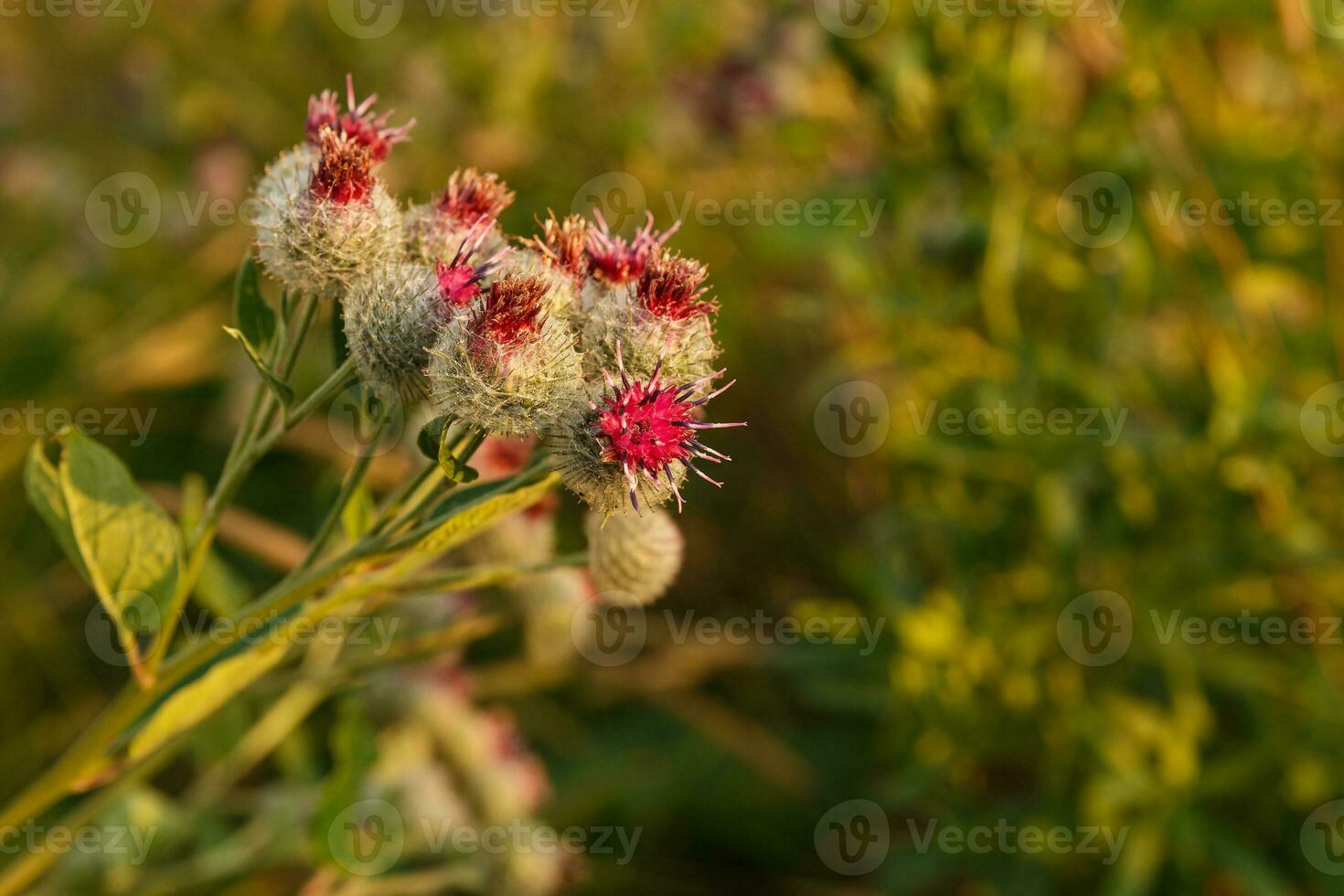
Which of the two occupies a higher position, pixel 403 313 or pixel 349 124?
pixel 349 124

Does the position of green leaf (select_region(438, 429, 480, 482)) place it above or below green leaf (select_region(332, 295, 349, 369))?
below

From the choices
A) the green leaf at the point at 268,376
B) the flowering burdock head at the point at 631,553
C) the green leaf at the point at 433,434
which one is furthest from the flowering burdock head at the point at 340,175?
the flowering burdock head at the point at 631,553

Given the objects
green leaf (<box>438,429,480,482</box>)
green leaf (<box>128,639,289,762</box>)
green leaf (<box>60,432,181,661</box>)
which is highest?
green leaf (<box>438,429,480,482</box>)

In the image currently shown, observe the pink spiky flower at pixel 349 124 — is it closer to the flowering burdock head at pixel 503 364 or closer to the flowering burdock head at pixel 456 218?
the flowering burdock head at pixel 456 218

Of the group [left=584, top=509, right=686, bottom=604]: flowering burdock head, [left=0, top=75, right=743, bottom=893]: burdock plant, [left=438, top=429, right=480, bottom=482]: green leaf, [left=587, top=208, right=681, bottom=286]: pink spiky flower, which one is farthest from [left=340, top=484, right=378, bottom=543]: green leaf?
[left=587, top=208, right=681, bottom=286]: pink spiky flower

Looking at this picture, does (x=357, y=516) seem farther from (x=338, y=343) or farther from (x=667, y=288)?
(x=667, y=288)

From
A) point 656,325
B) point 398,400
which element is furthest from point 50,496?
point 656,325

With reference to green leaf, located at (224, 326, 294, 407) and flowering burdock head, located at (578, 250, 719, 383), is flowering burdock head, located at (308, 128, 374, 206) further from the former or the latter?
flowering burdock head, located at (578, 250, 719, 383)

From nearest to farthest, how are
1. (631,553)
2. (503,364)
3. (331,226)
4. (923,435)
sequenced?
1. (503,364)
2. (331,226)
3. (631,553)
4. (923,435)
